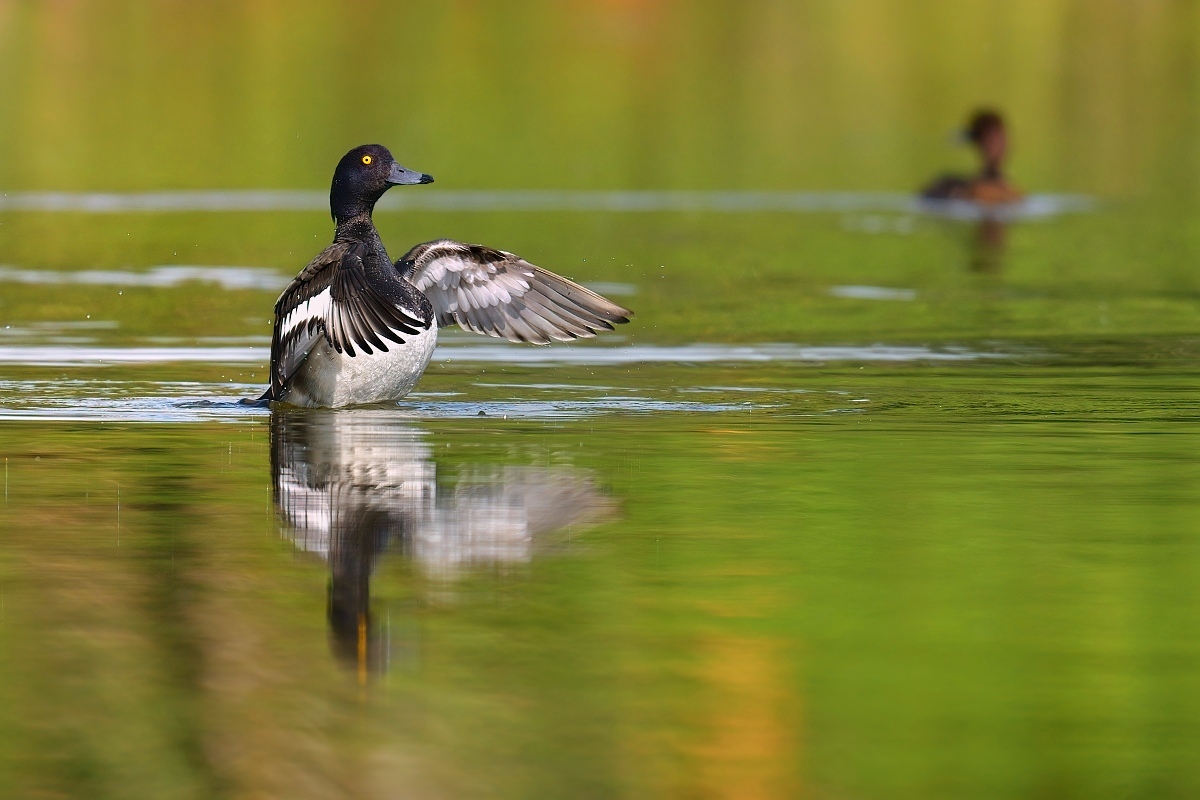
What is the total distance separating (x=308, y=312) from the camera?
1124 centimetres

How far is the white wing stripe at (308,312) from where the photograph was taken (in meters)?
11.2

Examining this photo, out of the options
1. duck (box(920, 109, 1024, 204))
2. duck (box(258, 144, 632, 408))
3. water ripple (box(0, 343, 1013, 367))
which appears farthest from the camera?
duck (box(920, 109, 1024, 204))

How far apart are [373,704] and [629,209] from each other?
21346 millimetres

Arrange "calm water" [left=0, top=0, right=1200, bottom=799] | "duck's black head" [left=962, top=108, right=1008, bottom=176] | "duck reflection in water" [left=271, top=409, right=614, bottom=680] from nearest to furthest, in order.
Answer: "calm water" [left=0, top=0, right=1200, bottom=799] < "duck reflection in water" [left=271, top=409, right=614, bottom=680] < "duck's black head" [left=962, top=108, right=1008, bottom=176]

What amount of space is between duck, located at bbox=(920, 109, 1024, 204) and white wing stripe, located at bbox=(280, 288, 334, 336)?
17872 millimetres

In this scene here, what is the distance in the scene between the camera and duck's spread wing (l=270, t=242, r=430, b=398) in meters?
10.9

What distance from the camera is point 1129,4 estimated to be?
70.8m

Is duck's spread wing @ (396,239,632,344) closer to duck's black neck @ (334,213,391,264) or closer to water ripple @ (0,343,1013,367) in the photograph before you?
duck's black neck @ (334,213,391,264)

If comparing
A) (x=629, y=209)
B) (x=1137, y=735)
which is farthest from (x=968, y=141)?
(x=1137, y=735)

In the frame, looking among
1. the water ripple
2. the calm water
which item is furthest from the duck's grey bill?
the water ripple

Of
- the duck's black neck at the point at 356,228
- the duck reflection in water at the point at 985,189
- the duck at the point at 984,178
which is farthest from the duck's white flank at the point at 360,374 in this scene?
the duck at the point at 984,178

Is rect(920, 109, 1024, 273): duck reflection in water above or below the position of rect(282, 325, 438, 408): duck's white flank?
above

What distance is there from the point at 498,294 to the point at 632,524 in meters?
4.78

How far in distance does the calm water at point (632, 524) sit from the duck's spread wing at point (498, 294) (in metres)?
0.34
